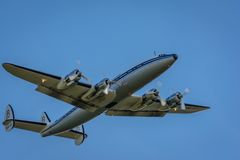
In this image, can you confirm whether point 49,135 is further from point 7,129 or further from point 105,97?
point 105,97

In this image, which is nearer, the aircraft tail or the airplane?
the airplane

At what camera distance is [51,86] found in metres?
36.9

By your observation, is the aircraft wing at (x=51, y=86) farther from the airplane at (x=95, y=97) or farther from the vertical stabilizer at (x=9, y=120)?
the vertical stabilizer at (x=9, y=120)

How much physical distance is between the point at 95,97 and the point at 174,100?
28.8ft

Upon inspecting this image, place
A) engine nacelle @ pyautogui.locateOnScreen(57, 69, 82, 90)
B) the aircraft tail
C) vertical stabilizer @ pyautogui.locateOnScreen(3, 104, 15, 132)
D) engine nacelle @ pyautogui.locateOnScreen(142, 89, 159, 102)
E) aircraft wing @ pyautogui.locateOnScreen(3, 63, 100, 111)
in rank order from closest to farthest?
aircraft wing @ pyautogui.locateOnScreen(3, 63, 100, 111)
engine nacelle @ pyautogui.locateOnScreen(57, 69, 82, 90)
engine nacelle @ pyautogui.locateOnScreen(142, 89, 159, 102)
vertical stabilizer @ pyautogui.locateOnScreen(3, 104, 15, 132)
the aircraft tail

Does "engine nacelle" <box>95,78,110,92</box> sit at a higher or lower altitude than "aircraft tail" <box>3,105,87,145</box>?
higher

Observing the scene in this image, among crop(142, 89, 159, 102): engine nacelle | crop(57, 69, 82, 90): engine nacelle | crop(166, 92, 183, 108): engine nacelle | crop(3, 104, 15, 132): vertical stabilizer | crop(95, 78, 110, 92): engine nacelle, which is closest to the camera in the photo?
crop(57, 69, 82, 90): engine nacelle

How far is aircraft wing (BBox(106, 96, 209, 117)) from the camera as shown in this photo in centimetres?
4172

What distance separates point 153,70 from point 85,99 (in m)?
6.28

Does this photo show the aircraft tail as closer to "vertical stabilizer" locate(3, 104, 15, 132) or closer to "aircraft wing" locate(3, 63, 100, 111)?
"vertical stabilizer" locate(3, 104, 15, 132)

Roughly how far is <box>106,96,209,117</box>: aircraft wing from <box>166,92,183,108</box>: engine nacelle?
0.76 metres

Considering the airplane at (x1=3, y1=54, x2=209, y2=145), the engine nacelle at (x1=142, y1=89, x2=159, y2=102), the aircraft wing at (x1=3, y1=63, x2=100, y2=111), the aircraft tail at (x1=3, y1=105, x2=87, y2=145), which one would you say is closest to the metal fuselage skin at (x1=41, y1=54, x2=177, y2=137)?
the airplane at (x1=3, y1=54, x2=209, y2=145)

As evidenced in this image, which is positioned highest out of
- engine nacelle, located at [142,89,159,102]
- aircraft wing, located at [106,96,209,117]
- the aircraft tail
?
engine nacelle, located at [142,89,159,102]

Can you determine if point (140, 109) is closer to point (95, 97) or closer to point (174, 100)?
point (174, 100)
